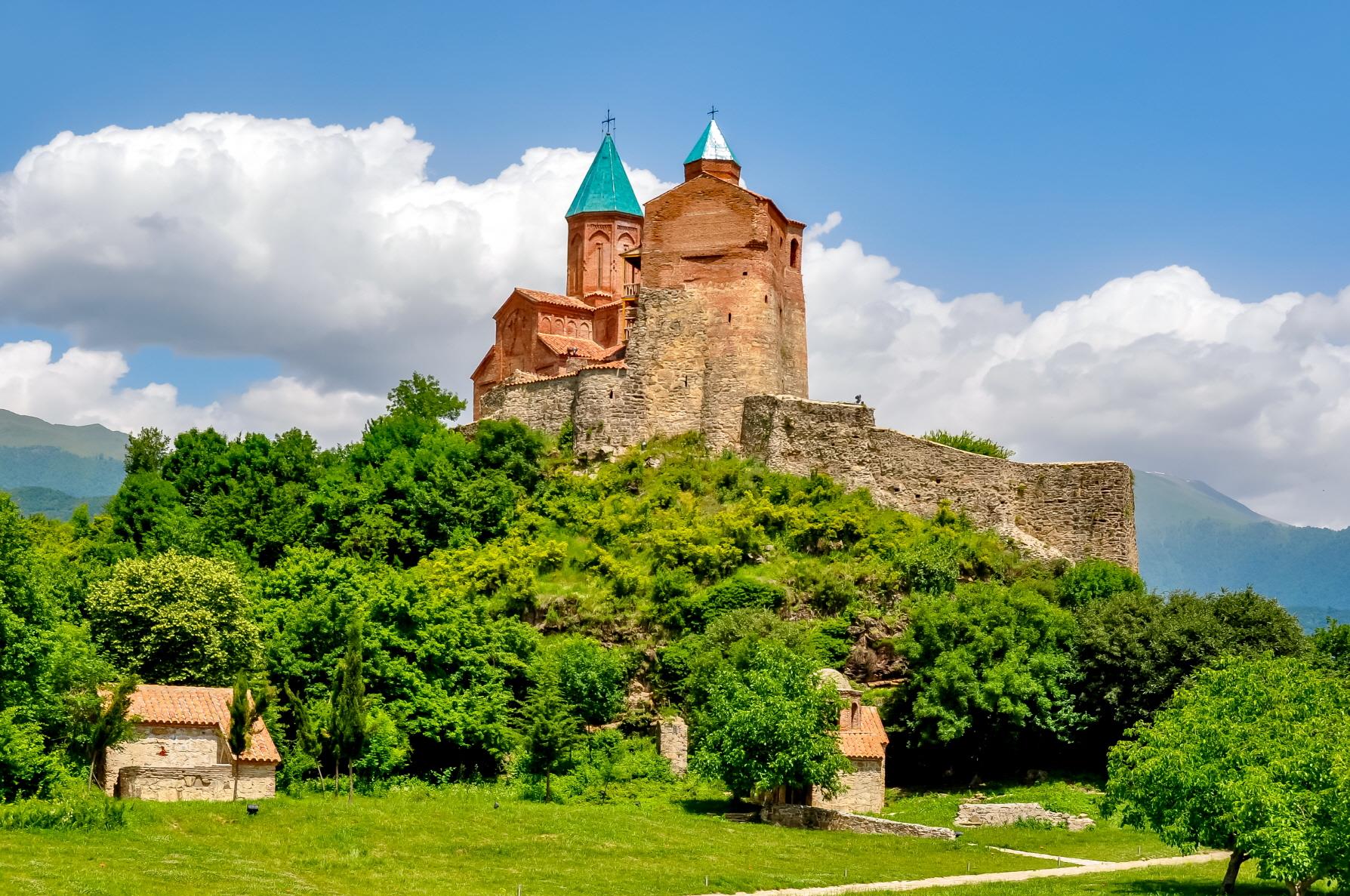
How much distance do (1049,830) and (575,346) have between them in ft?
102

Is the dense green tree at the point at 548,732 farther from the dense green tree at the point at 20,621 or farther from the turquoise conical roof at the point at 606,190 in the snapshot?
the turquoise conical roof at the point at 606,190

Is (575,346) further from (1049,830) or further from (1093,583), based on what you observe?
(1049,830)

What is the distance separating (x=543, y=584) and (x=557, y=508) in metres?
4.83

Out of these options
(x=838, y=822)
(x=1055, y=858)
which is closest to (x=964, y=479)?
(x=838, y=822)

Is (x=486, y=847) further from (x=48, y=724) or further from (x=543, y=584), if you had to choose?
(x=543, y=584)

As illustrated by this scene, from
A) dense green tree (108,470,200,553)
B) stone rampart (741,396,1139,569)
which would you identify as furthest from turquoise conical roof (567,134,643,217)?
dense green tree (108,470,200,553)

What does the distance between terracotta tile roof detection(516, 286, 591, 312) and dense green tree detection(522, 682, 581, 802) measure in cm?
2443

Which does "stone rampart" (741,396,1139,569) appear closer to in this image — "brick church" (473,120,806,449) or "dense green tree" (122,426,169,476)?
"brick church" (473,120,806,449)

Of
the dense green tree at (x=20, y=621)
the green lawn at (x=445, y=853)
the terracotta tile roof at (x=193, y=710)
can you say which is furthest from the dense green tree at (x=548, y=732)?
the dense green tree at (x=20, y=621)

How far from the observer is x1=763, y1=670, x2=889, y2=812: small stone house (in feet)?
130

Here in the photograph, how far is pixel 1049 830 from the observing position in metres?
38.2

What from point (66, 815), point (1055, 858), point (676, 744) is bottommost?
point (1055, 858)

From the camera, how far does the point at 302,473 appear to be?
57281 mm

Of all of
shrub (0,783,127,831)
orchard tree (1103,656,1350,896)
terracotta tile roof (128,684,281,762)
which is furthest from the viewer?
terracotta tile roof (128,684,281,762)
